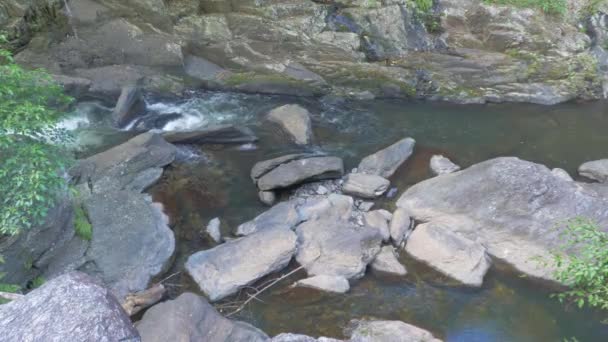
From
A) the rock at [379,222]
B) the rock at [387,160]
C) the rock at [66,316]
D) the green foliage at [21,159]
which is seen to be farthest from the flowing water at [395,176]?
the rock at [66,316]

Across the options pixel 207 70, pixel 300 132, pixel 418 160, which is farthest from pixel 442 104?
pixel 207 70

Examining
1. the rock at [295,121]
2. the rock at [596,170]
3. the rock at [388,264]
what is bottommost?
the rock at [388,264]

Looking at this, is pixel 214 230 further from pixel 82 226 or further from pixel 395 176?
pixel 395 176

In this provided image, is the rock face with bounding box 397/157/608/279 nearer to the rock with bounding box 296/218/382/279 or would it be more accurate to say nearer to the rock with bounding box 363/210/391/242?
the rock with bounding box 363/210/391/242

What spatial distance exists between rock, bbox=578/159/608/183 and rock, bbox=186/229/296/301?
20.5 feet

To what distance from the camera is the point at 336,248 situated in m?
7.80

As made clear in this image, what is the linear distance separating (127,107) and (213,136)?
215cm

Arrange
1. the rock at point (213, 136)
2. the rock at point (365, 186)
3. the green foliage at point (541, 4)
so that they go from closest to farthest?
the rock at point (365, 186) < the rock at point (213, 136) < the green foliage at point (541, 4)

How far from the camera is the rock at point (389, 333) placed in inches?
251

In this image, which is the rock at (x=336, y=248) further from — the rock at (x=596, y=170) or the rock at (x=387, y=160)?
the rock at (x=596, y=170)

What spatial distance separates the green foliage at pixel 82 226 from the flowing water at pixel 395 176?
1.27 meters

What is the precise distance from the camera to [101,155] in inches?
370

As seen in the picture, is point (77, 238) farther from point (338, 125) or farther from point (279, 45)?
point (279, 45)

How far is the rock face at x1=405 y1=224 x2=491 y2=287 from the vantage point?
757 centimetres
